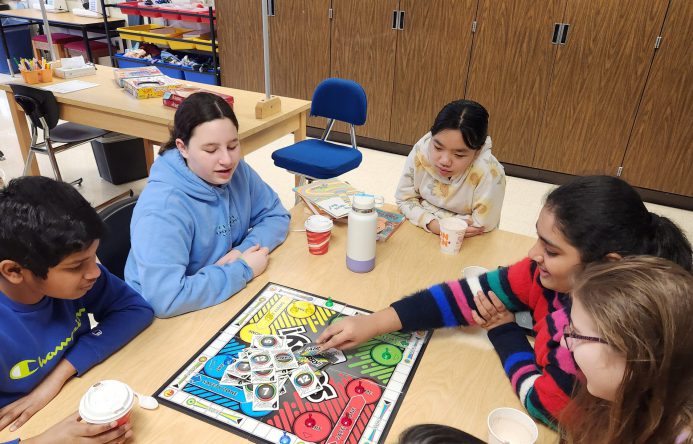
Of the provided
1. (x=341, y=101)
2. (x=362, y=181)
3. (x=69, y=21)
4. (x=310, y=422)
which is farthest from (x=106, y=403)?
(x=69, y=21)

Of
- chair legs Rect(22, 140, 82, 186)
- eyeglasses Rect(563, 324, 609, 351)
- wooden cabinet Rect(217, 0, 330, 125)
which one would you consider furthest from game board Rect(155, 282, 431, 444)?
wooden cabinet Rect(217, 0, 330, 125)

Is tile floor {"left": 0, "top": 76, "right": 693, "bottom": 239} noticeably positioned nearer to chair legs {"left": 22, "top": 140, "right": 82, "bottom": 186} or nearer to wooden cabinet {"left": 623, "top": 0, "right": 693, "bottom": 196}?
wooden cabinet {"left": 623, "top": 0, "right": 693, "bottom": 196}

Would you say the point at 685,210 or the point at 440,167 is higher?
the point at 440,167

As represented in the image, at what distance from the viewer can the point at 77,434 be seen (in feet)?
2.60

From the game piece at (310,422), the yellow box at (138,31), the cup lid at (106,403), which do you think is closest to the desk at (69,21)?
the yellow box at (138,31)

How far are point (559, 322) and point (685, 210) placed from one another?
3210 mm

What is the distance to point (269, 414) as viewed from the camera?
0.89 m

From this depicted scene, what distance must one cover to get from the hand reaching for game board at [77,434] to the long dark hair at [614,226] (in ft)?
2.96

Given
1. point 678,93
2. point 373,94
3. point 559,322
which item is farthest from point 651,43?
point 559,322

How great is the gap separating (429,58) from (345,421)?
11.2 feet

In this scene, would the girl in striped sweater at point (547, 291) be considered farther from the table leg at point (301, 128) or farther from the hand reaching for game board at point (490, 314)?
the table leg at point (301, 128)

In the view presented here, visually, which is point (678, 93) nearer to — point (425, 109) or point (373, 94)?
point (425, 109)

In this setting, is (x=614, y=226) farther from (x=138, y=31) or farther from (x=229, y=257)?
(x=138, y=31)

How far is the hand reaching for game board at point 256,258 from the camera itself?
1.32 m
